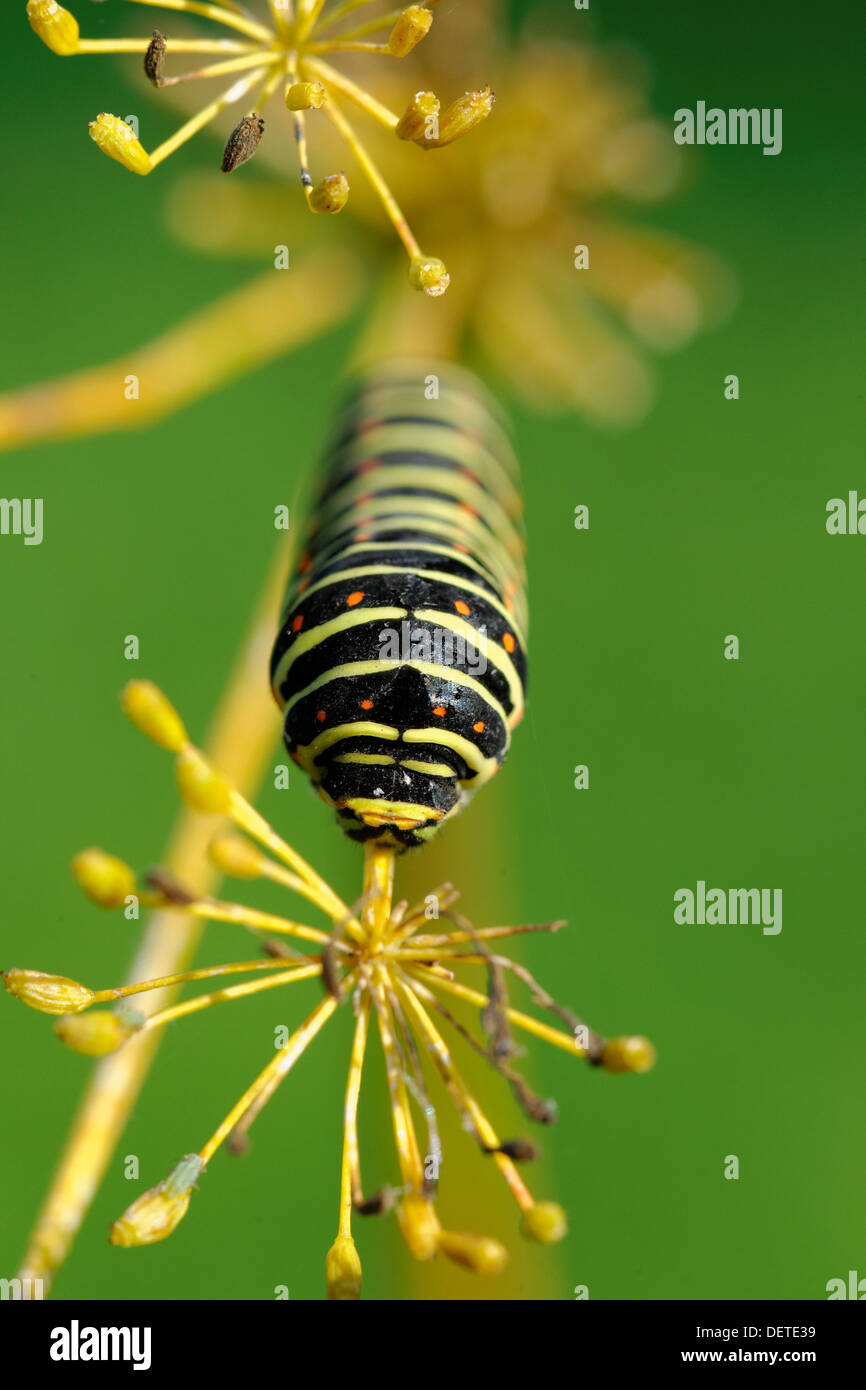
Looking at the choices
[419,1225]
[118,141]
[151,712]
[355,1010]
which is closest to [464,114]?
[118,141]

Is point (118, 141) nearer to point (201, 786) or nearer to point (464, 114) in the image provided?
point (464, 114)

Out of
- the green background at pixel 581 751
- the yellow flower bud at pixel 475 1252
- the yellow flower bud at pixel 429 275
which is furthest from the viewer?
the green background at pixel 581 751

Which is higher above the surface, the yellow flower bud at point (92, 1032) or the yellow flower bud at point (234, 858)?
the yellow flower bud at point (234, 858)

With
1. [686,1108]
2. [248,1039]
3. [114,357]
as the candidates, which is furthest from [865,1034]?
[114,357]

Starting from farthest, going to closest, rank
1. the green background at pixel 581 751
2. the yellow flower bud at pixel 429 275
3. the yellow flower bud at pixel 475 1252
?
the green background at pixel 581 751
the yellow flower bud at pixel 429 275
the yellow flower bud at pixel 475 1252

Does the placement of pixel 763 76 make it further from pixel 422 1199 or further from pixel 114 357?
pixel 422 1199

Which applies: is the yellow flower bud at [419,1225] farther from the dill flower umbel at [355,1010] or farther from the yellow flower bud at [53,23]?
the yellow flower bud at [53,23]

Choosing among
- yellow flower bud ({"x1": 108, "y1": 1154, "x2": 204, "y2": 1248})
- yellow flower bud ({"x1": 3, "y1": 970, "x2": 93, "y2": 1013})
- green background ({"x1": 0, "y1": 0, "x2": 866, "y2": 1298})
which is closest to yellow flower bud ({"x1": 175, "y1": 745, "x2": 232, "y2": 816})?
yellow flower bud ({"x1": 3, "y1": 970, "x2": 93, "y2": 1013})

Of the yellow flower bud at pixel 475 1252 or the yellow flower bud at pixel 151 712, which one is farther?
the yellow flower bud at pixel 151 712

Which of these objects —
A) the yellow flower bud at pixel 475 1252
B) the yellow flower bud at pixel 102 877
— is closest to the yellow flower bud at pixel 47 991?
the yellow flower bud at pixel 102 877
